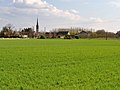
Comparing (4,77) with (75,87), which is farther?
(4,77)

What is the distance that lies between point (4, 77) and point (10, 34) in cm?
17271

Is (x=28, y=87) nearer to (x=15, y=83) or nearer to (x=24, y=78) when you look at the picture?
(x=15, y=83)

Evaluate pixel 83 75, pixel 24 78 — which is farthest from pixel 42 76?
pixel 83 75

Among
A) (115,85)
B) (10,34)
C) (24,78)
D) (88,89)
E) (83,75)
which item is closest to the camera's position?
(88,89)

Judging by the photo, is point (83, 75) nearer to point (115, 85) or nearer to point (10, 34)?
point (115, 85)

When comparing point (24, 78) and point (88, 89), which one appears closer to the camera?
point (88, 89)

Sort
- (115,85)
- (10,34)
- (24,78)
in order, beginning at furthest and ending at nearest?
1. (10,34)
2. (24,78)
3. (115,85)

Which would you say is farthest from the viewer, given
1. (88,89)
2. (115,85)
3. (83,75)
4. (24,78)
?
(83,75)

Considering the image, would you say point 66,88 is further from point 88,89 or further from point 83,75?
point 83,75

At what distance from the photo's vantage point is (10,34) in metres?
182

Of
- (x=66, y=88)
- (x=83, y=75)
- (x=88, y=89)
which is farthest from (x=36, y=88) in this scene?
(x=83, y=75)

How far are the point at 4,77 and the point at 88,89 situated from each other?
15.1 ft

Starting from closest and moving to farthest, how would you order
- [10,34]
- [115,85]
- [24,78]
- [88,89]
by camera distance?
[88,89]
[115,85]
[24,78]
[10,34]

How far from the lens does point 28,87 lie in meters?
10.7
